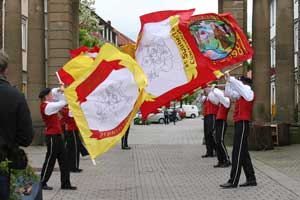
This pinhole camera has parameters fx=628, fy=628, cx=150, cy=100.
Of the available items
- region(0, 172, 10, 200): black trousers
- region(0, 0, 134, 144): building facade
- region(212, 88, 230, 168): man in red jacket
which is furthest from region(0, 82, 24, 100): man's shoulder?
region(0, 0, 134, 144): building facade

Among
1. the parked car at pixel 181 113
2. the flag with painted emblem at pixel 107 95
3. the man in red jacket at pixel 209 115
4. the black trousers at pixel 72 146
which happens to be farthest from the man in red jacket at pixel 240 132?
the parked car at pixel 181 113

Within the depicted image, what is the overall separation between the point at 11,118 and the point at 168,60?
21.7 ft

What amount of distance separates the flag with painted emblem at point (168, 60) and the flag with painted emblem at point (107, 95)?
1.28 m

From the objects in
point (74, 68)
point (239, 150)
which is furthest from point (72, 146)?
point (239, 150)

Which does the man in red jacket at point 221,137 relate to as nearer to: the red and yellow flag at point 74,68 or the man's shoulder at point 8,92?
the red and yellow flag at point 74,68

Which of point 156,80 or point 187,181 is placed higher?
point 156,80

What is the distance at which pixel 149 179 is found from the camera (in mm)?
13219

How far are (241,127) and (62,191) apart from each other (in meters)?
3.49

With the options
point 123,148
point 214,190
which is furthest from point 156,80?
point 123,148

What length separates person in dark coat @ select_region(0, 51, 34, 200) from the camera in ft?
17.7

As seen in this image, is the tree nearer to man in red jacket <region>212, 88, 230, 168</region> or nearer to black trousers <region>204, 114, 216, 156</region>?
black trousers <region>204, 114, 216, 156</region>

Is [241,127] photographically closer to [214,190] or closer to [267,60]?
[214,190]

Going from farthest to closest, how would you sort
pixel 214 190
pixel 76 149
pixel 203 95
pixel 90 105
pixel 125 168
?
1. pixel 203 95
2. pixel 125 168
3. pixel 76 149
4. pixel 214 190
5. pixel 90 105

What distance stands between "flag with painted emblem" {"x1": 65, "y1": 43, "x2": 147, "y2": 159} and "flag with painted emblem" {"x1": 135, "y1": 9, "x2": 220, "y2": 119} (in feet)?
4.21
